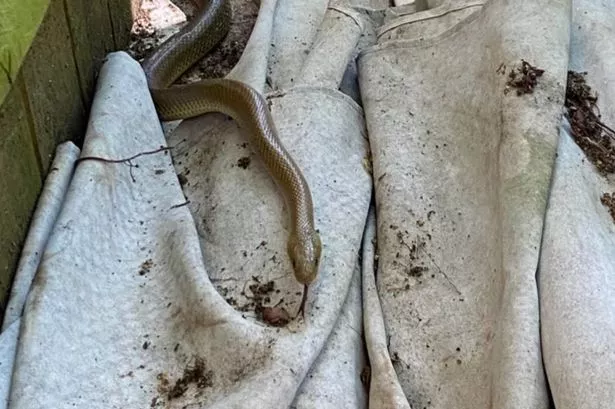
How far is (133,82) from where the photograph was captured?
8.25ft

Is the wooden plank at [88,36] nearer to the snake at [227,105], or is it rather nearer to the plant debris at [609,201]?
the snake at [227,105]

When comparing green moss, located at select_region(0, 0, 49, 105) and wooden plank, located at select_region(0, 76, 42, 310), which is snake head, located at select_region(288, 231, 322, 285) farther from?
green moss, located at select_region(0, 0, 49, 105)

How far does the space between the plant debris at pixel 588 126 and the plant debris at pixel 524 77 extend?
0.17m

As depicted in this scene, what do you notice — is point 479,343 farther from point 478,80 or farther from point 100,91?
point 100,91

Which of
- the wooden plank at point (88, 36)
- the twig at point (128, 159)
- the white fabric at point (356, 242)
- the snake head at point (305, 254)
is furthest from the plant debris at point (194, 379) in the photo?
the wooden plank at point (88, 36)

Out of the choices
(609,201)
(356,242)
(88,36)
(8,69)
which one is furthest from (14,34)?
(609,201)

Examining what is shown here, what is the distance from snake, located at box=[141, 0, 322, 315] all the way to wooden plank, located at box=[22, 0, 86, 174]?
30 centimetres

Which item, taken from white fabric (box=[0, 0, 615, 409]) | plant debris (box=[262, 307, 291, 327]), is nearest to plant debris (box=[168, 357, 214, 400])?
white fabric (box=[0, 0, 615, 409])

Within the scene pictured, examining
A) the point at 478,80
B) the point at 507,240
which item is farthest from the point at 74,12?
the point at 507,240

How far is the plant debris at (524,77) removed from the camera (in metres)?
2.31

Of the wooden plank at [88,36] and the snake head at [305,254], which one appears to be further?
the wooden plank at [88,36]

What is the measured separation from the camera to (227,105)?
2.53 meters

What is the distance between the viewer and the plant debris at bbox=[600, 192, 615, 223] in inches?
87.0

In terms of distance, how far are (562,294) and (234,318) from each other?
0.73m
